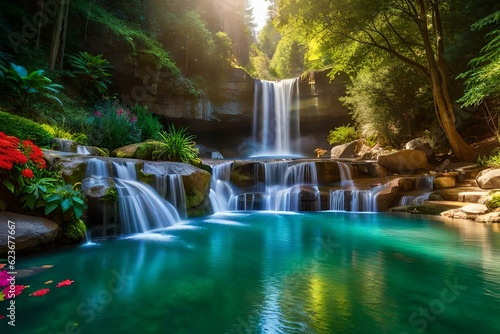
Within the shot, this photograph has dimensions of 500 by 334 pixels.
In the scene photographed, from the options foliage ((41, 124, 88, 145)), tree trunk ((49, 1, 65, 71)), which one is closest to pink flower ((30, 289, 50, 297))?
foliage ((41, 124, 88, 145))

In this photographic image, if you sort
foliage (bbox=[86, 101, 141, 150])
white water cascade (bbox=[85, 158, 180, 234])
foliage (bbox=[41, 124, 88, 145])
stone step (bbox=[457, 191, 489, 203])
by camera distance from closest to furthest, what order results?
1. white water cascade (bbox=[85, 158, 180, 234])
2. stone step (bbox=[457, 191, 489, 203])
3. foliage (bbox=[41, 124, 88, 145])
4. foliage (bbox=[86, 101, 141, 150])

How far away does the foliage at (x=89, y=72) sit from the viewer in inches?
520

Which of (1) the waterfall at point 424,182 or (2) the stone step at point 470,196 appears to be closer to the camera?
(2) the stone step at point 470,196

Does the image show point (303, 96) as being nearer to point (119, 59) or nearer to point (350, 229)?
point (119, 59)

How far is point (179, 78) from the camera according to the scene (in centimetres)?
1753

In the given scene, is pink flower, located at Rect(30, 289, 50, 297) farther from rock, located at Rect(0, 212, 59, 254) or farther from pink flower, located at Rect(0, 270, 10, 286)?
rock, located at Rect(0, 212, 59, 254)

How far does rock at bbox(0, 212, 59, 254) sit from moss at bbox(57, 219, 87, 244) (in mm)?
233

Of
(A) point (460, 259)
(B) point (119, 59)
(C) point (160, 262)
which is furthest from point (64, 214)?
(B) point (119, 59)

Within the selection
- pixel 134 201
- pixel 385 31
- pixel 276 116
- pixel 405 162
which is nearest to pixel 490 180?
pixel 405 162

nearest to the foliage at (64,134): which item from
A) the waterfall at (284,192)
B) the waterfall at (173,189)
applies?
the waterfall at (173,189)

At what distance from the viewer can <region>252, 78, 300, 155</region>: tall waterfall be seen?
69.3 ft

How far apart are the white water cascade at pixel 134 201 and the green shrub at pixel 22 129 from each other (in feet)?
5.77

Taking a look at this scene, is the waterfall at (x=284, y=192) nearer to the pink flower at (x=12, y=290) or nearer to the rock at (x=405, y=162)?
the rock at (x=405, y=162)

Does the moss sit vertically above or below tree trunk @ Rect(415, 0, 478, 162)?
below
